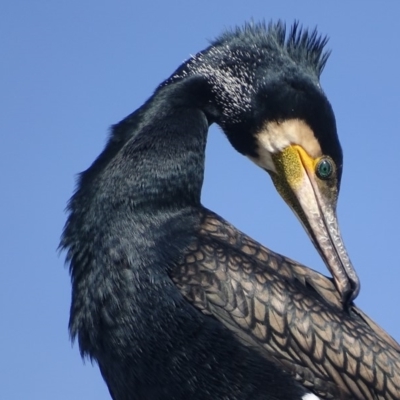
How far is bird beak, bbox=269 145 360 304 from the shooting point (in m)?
7.24

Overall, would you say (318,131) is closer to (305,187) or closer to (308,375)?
(305,187)

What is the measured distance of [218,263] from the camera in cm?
702

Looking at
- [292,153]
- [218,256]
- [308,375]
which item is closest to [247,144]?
[292,153]

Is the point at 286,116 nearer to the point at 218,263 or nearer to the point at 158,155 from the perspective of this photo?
the point at 158,155

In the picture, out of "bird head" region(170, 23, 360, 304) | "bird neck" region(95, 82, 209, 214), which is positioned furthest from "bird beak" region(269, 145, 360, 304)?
"bird neck" region(95, 82, 209, 214)

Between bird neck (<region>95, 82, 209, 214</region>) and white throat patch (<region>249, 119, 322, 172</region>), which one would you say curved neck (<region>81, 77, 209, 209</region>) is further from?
white throat patch (<region>249, 119, 322, 172</region>)

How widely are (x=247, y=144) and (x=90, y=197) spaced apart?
3.85 ft

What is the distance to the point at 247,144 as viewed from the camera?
7.72 meters

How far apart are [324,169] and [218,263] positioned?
0.96 m

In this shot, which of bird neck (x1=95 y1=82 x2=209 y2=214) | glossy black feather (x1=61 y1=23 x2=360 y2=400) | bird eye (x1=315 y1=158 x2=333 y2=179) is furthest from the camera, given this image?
bird eye (x1=315 y1=158 x2=333 y2=179)

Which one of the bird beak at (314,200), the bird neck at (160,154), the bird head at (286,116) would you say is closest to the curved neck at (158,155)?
the bird neck at (160,154)

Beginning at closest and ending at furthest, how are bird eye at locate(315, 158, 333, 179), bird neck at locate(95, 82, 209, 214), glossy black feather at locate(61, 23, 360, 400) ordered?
1. glossy black feather at locate(61, 23, 360, 400)
2. bird neck at locate(95, 82, 209, 214)
3. bird eye at locate(315, 158, 333, 179)

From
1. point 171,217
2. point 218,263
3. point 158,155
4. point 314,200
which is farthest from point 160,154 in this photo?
point 314,200

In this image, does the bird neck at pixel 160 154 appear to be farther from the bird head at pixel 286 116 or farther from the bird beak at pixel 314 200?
the bird beak at pixel 314 200
